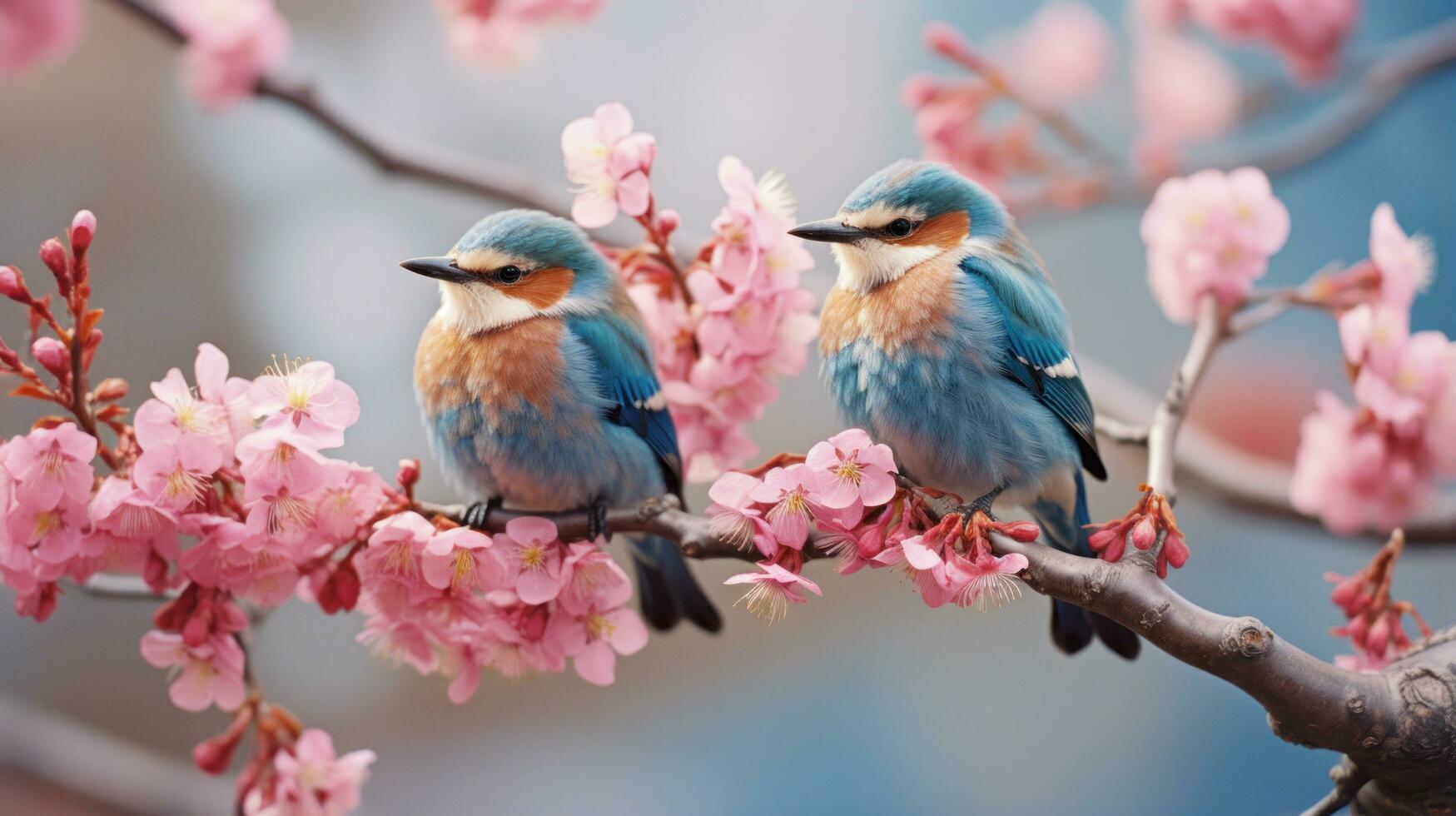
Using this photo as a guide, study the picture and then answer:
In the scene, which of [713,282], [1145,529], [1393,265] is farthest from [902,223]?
[1393,265]

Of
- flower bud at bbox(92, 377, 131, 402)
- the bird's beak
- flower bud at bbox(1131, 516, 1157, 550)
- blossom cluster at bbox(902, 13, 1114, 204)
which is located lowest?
flower bud at bbox(92, 377, 131, 402)

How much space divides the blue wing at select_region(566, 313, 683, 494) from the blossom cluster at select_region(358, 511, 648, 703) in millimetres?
113

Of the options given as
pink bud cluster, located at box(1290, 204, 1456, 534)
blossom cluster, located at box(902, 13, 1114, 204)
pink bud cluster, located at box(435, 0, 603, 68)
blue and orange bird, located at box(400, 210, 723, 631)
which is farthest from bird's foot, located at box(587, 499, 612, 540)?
pink bud cluster, located at box(435, 0, 603, 68)

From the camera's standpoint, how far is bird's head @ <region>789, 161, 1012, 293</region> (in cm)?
76

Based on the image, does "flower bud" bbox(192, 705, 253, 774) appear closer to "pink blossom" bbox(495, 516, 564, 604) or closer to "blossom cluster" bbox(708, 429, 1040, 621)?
"pink blossom" bbox(495, 516, 564, 604)

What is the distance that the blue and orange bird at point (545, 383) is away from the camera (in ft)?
2.71

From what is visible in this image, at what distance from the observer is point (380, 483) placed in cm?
74

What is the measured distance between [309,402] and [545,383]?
0.63 ft

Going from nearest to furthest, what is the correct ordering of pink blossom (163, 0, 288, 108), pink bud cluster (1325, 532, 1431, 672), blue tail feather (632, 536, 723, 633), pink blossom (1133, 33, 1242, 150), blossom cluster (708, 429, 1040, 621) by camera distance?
blossom cluster (708, 429, 1040, 621), pink bud cluster (1325, 532, 1431, 672), blue tail feather (632, 536, 723, 633), pink blossom (163, 0, 288, 108), pink blossom (1133, 33, 1242, 150)

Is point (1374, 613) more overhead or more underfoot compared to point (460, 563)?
more overhead

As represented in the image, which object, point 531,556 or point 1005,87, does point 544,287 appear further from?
point 1005,87

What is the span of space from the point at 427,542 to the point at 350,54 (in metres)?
1.19

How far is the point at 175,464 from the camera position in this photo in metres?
0.69

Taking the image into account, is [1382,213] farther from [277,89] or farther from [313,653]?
[313,653]
